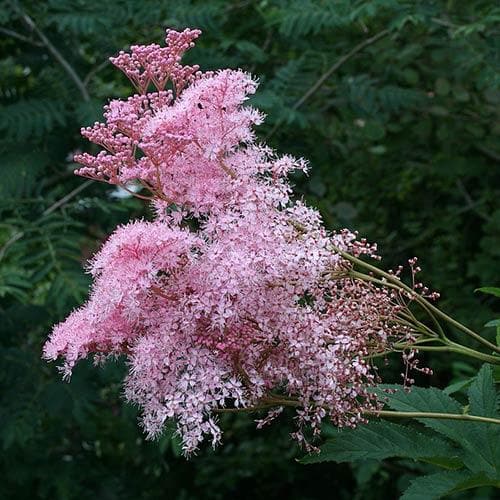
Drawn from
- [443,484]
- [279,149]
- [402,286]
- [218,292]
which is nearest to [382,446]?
[443,484]

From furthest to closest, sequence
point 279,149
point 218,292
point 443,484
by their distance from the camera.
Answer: point 279,149 → point 443,484 → point 218,292

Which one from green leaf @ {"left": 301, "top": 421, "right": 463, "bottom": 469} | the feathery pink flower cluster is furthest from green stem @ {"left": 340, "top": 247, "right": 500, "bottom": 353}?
green leaf @ {"left": 301, "top": 421, "right": 463, "bottom": 469}

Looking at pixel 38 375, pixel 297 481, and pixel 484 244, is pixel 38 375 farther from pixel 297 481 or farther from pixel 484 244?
pixel 484 244

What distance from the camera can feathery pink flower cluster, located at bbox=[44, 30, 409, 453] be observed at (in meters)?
1.27

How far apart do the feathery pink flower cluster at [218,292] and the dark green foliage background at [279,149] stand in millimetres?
1420

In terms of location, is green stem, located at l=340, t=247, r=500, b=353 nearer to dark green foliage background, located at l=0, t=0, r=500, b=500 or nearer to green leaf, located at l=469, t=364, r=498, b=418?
green leaf, located at l=469, t=364, r=498, b=418

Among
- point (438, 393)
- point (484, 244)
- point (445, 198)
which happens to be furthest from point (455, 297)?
point (438, 393)

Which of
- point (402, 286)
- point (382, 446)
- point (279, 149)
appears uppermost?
point (402, 286)

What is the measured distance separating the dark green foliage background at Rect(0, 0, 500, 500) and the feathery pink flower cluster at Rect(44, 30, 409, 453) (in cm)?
142

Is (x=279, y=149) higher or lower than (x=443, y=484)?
lower

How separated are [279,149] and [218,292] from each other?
2.27 m

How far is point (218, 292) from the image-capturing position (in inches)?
49.3

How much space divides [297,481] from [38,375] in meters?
1.30

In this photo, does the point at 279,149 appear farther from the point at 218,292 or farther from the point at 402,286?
the point at 218,292
